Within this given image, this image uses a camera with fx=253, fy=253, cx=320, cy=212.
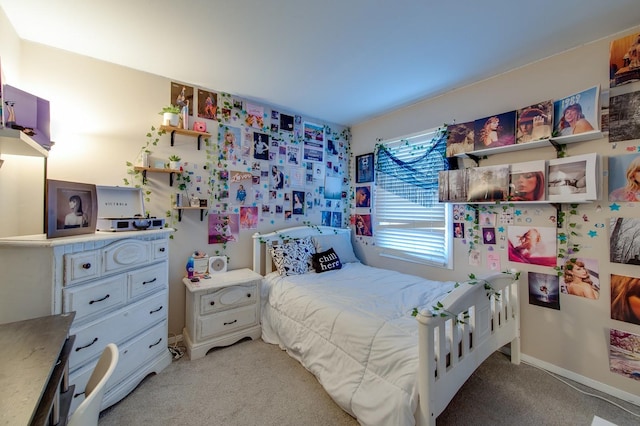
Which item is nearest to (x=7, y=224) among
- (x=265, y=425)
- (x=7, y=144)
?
(x=7, y=144)

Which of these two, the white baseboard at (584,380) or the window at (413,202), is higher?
the window at (413,202)

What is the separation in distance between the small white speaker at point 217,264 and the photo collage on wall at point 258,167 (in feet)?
0.58

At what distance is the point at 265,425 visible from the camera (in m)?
1.52

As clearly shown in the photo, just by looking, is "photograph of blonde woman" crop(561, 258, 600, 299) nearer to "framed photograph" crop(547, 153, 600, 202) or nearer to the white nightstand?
"framed photograph" crop(547, 153, 600, 202)

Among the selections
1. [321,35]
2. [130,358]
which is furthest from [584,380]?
[130,358]

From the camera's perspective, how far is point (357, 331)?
5.31 feet

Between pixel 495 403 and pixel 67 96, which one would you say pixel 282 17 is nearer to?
pixel 67 96

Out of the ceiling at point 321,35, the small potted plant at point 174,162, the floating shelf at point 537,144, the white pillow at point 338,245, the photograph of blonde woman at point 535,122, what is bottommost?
the white pillow at point 338,245

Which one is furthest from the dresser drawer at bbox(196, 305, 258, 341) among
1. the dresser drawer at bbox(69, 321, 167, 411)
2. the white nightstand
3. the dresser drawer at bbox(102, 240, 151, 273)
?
the dresser drawer at bbox(102, 240, 151, 273)

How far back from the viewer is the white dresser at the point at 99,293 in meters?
1.29

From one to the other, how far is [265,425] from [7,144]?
203 cm

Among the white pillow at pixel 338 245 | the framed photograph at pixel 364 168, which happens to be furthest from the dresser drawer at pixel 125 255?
the framed photograph at pixel 364 168

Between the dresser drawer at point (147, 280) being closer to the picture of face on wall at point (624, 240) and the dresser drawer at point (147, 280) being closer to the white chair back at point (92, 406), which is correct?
the white chair back at point (92, 406)

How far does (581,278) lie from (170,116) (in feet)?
Answer: 11.7
